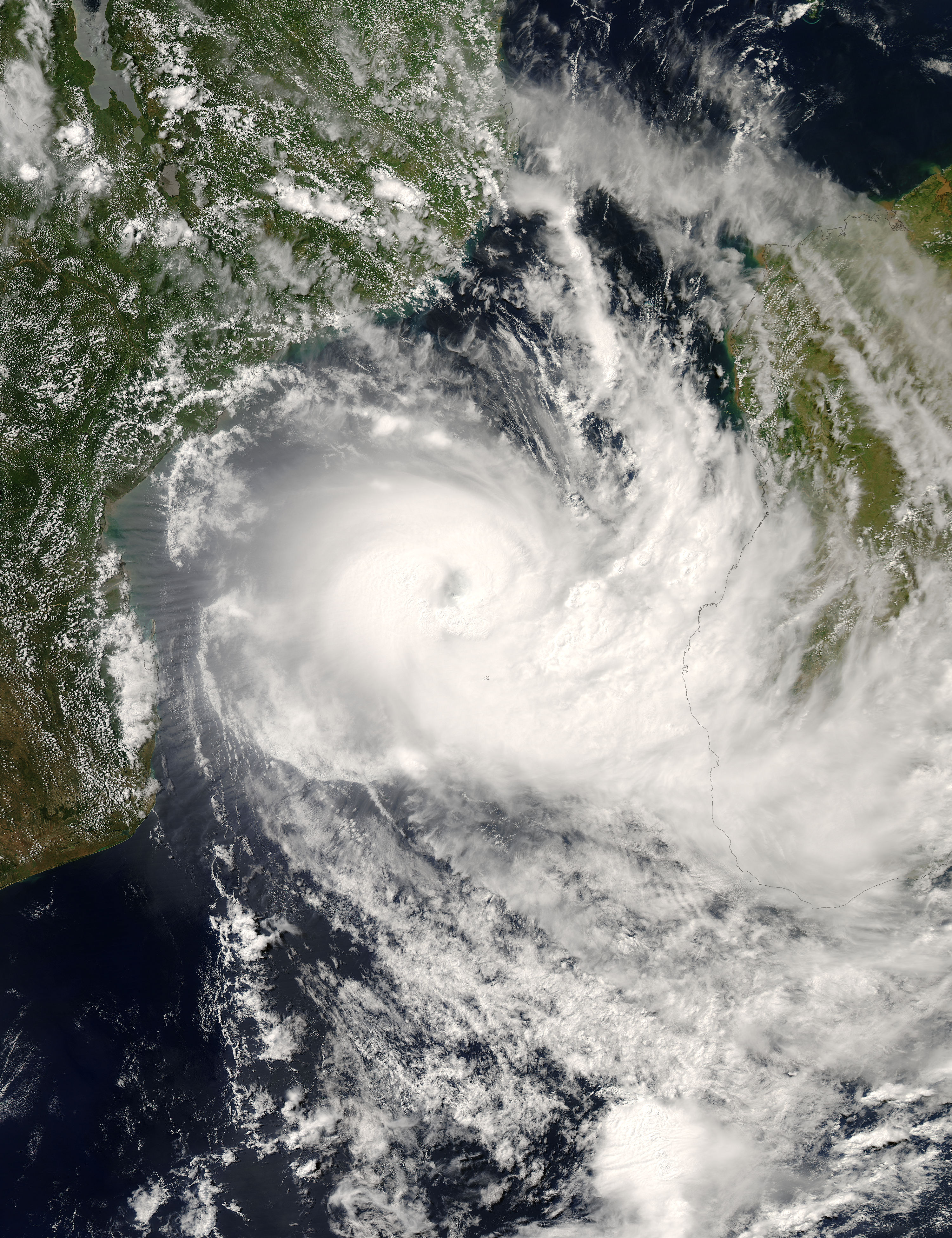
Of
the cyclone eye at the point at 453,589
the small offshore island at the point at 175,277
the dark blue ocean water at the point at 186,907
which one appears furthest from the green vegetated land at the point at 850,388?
the cyclone eye at the point at 453,589

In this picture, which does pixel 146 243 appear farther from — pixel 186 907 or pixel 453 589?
pixel 186 907

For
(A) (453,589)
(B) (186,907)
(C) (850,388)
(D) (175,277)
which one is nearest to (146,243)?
(D) (175,277)

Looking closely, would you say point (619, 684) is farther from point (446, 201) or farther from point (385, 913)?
point (446, 201)

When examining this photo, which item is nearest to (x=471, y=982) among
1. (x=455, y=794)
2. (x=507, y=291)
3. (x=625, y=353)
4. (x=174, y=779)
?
(x=455, y=794)

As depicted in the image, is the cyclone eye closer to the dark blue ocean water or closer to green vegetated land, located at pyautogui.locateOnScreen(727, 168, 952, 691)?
the dark blue ocean water

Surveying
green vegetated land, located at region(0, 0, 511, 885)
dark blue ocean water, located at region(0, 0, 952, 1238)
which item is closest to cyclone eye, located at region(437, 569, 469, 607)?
dark blue ocean water, located at region(0, 0, 952, 1238)

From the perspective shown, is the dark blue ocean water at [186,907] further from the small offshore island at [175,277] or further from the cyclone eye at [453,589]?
the cyclone eye at [453,589]
